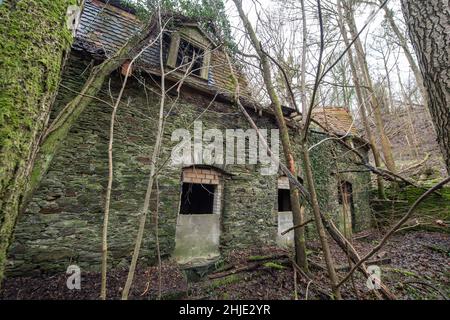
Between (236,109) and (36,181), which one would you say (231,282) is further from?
(236,109)

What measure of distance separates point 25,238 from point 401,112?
23.5 meters

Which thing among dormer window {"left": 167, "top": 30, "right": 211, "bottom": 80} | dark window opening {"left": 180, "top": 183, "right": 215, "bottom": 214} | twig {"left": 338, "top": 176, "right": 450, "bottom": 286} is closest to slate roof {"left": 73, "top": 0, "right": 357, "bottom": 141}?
dormer window {"left": 167, "top": 30, "right": 211, "bottom": 80}

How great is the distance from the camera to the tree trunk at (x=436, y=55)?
64.4 inches

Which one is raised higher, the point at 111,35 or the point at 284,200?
the point at 111,35

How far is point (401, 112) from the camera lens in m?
Result: 17.8

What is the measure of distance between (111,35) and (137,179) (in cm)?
348

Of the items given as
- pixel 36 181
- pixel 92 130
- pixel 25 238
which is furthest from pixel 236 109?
pixel 25 238

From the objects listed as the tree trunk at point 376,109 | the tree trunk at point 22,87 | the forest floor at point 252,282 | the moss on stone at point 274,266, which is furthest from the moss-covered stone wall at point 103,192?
the tree trunk at point 376,109

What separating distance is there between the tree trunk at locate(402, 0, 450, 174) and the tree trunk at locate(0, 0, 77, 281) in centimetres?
287

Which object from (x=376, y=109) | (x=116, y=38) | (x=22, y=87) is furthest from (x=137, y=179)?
(x=376, y=109)

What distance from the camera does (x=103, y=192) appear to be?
12.5 feet

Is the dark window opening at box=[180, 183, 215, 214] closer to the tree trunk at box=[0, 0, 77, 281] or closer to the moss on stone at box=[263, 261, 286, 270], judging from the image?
the moss on stone at box=[263, 261, 286, 270]

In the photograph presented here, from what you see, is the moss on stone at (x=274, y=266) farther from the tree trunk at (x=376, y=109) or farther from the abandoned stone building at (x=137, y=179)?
the tree trunk at (x=376, y=109)

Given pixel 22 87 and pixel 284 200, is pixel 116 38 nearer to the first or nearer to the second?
pixel 22 87
